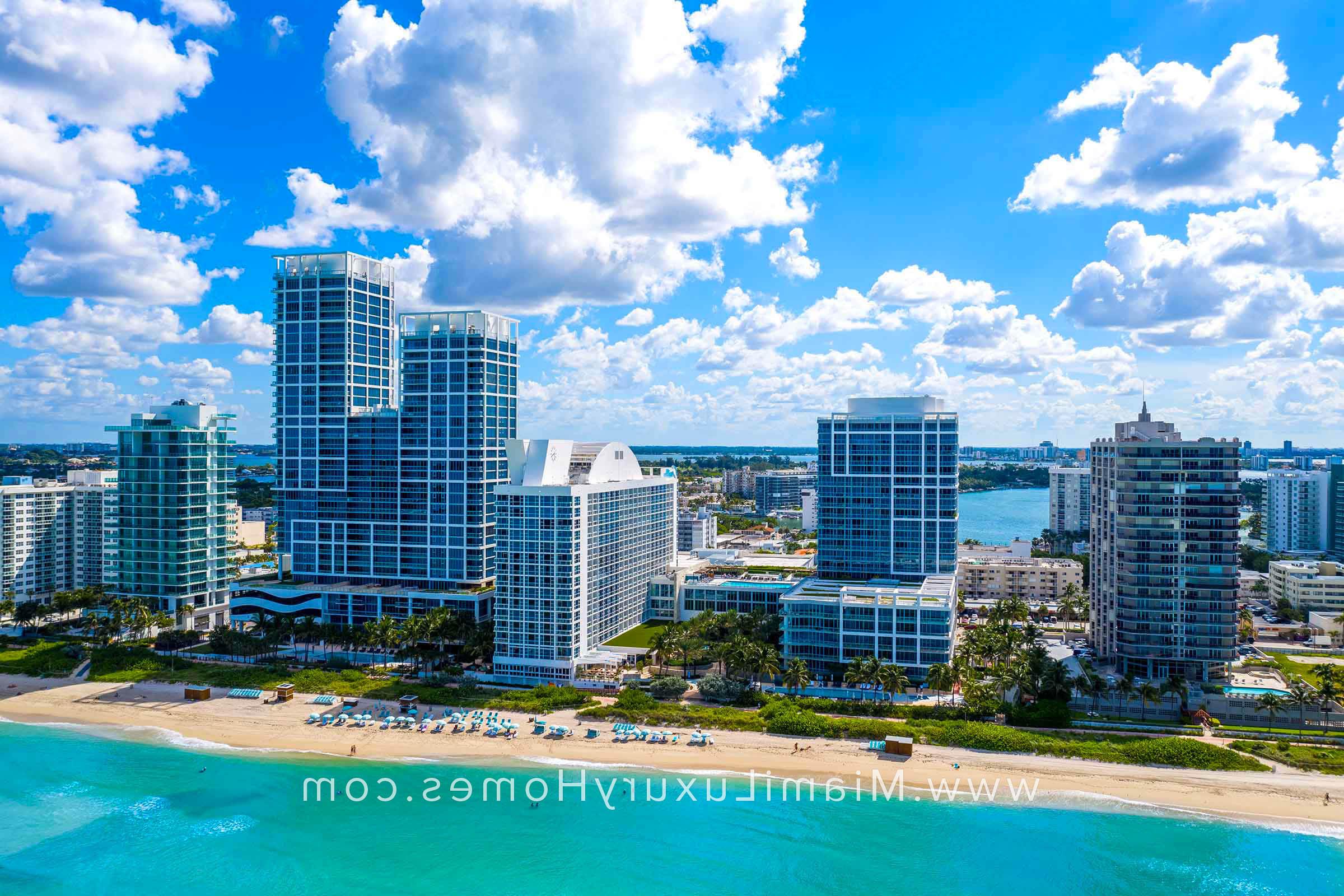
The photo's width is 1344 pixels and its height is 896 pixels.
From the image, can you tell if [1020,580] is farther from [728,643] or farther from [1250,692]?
[728,643]

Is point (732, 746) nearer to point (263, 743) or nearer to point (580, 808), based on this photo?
point (580, 808)

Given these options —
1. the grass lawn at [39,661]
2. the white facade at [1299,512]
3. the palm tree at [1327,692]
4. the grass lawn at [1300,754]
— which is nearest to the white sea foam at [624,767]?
the grass lawn at [1300,754]

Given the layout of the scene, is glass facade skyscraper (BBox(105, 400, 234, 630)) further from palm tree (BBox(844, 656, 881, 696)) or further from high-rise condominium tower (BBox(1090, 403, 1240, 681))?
high-rise condominium tower (BBox(1090, 403, 1240, 681))

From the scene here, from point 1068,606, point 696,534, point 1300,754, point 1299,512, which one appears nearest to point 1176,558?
point 1300,754

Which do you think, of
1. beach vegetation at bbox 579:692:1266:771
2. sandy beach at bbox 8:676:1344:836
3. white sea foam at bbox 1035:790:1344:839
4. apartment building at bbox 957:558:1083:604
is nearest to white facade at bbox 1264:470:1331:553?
apartment building at bbox 957:558:1083:604

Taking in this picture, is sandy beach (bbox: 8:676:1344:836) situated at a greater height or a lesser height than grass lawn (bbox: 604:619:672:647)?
lesser

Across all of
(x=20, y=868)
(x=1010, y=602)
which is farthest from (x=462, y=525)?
(x=1010, y=602)
